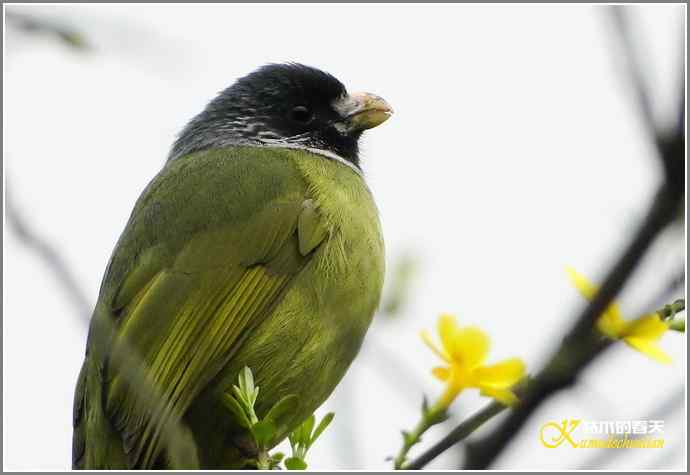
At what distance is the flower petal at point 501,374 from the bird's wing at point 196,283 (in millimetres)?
1579

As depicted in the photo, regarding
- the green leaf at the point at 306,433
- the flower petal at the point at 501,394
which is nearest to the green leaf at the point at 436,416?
the flower petal at the point at 501,394

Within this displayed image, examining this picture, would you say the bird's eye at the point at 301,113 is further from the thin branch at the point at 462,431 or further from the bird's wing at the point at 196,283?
the thin branch at the point at 462,431

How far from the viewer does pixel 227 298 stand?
14.0 ft

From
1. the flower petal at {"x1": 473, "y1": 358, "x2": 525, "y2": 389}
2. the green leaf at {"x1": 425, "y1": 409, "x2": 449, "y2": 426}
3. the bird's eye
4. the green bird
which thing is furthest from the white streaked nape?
the flower petal at {"x1": 473, "y1": 358, "x2": 525, "y2": 389}

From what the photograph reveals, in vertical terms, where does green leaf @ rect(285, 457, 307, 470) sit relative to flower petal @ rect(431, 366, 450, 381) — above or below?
below

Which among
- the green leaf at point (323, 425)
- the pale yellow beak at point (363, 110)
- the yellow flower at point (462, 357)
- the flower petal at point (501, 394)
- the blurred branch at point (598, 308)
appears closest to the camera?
the blurred branch at point (598, 308)

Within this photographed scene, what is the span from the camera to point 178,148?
237 inches

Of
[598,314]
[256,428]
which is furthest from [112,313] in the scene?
[598,314]

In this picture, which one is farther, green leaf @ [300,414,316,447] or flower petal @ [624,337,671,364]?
green leaf @ [300,414,316,447]

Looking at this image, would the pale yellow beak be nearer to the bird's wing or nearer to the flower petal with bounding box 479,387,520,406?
the bird's wing

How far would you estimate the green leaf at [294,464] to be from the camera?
10.4 feet

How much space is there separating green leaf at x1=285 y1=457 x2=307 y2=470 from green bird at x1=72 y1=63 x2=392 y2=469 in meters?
0.58

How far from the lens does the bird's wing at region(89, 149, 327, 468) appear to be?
384cm

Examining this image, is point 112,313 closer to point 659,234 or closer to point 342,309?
point 342,309
